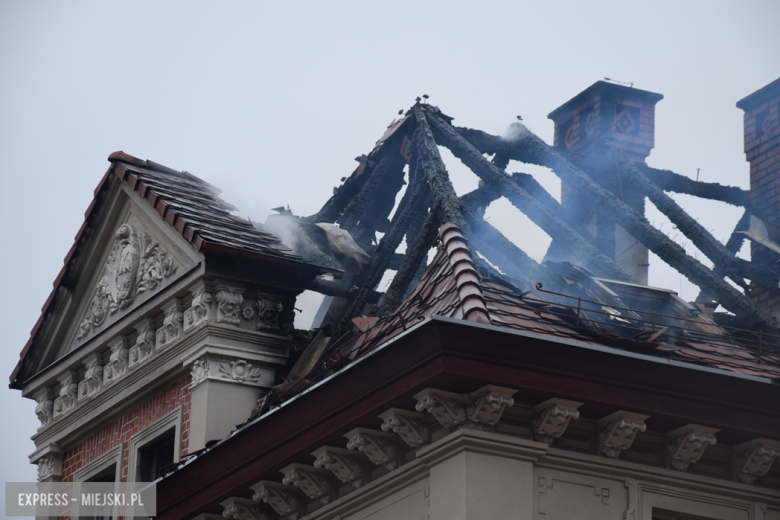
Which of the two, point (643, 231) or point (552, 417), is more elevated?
point (643, 231)

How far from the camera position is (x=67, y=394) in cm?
1470

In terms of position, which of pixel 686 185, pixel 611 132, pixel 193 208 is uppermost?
pixel 611 132

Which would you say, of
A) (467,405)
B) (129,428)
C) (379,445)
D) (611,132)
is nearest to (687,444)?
(467,405)

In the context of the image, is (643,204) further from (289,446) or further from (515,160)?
(289,446)

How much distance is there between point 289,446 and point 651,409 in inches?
121

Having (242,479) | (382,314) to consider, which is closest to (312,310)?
(382,314)

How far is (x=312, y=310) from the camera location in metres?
15.6

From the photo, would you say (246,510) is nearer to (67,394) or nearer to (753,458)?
(753,458)

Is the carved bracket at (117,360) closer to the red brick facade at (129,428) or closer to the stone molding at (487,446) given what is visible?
the red brick facade at (129,428)

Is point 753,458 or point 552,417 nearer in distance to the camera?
point 552,417

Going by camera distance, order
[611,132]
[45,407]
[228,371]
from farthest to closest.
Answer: [611,132]
[45,407]
[228,371]

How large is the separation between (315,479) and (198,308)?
3.68 m

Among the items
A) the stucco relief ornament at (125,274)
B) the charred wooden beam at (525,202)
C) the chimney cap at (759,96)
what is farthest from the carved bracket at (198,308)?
the chimney cap at (759,96)

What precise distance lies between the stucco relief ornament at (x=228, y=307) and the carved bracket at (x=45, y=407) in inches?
151
